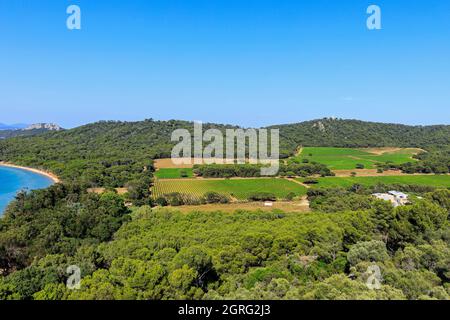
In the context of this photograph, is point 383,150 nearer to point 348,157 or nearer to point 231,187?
point 348,157

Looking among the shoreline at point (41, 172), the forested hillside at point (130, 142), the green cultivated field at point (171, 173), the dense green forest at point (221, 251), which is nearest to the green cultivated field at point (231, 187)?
the green cultivated field at point (171, 173)

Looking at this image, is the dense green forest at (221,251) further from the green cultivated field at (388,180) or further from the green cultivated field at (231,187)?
the green cultivated field at (388,180)

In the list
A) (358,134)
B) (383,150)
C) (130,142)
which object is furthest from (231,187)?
(358,134)

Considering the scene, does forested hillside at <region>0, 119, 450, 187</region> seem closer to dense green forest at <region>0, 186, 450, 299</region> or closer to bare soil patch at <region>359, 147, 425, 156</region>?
bare soil patch at <region>359, 147, 425, 156</region>

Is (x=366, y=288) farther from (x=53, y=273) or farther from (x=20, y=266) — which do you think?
(x=20, y=266)
